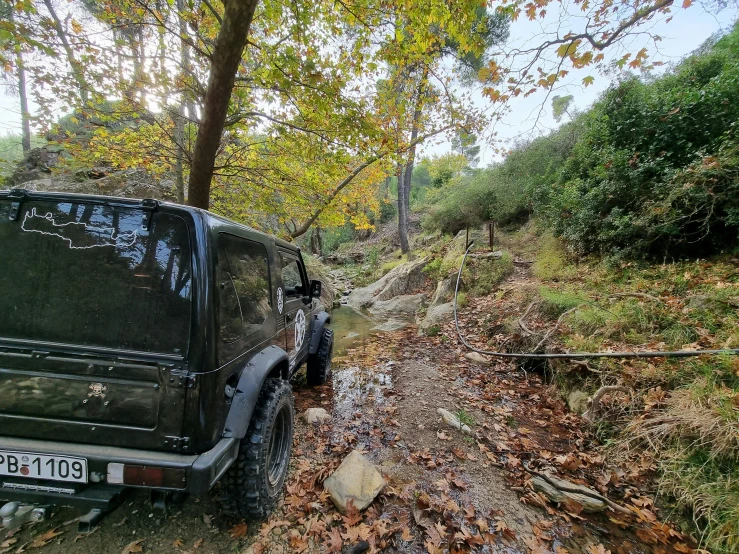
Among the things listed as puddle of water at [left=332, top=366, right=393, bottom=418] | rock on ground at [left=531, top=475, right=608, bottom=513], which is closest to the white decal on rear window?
puddle of water at [left=332, top=366, right=393, bottom=418]

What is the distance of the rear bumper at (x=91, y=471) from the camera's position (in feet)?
4.90

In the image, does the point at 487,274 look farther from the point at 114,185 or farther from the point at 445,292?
the point at 114,185

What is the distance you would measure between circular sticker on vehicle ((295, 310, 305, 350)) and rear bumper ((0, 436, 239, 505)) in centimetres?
193

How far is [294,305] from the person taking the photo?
342cm

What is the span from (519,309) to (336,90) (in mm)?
5033

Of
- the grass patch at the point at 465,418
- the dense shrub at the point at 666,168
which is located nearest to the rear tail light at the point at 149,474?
the grass patch at the point at 465,418

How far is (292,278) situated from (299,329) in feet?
2.11

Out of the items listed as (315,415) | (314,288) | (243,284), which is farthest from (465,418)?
(243,284)

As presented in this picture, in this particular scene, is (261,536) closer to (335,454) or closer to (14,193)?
(335,454)

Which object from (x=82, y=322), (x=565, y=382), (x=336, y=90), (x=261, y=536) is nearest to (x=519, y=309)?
(x=565, y=382)

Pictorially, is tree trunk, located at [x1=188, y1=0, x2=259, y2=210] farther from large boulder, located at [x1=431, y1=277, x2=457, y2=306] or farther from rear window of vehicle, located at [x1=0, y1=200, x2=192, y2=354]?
large boulder, located at [x1=431, y1=277, x2=457, y2=306]

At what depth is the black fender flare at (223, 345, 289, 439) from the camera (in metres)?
1.79

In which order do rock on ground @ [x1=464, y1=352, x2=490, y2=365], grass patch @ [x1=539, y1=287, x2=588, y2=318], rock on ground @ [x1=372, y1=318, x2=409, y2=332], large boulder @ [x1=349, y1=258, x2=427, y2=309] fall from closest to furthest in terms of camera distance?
1. grass patch @ [x1=539, y1=287, x2=588, y2=318]
2. rock on ground @ [x1=464, y1=352, x2=490, y2=365]
3. rock on ground @ [x1=372, y1=318, x2=409, y2=332]
4. large boulder @ [x1=349, y1=258, x2=427, y2=309]

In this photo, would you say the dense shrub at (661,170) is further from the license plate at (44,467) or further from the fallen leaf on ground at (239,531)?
the license plate at (44,467)
